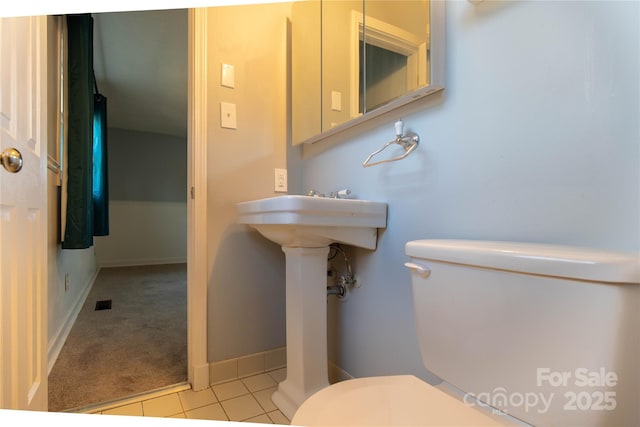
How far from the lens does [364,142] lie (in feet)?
4.09

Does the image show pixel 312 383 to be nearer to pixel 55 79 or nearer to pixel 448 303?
pixel 448 303

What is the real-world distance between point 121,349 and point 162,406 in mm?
693

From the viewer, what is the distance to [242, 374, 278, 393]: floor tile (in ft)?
4.50

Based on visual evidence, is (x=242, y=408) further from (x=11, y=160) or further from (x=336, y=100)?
(x=336, y=100)

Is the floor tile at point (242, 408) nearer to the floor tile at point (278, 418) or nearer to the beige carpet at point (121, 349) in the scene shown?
the floor tile at point (278, 418)

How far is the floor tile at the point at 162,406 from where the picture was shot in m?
1.17

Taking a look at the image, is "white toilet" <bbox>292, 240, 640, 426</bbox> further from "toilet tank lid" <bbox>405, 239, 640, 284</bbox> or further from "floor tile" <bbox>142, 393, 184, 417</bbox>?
"floor tile" <bbox>142, 393, 184, 417</bbox>

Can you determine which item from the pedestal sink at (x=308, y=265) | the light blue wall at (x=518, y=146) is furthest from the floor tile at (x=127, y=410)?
the light blue wall at (x=518, y=146)

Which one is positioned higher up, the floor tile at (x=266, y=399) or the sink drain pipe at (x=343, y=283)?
the sink drain pipe at (x=343, y=283)

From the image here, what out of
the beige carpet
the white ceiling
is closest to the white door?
the beige carpet

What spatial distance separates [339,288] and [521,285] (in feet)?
2.85

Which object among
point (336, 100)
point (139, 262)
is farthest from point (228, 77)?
point (139, 262)

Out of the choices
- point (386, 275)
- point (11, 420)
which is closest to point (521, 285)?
point (386, 275)

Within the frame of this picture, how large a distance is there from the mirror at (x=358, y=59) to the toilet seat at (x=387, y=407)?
2.72 feet
